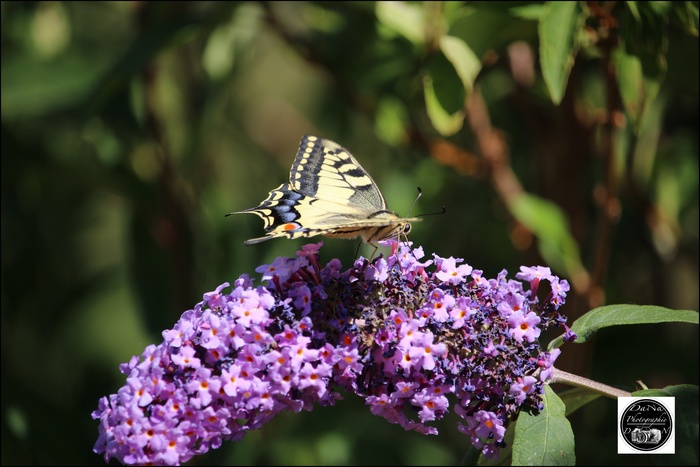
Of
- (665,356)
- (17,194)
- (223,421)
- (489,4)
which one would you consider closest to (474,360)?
(223,421)

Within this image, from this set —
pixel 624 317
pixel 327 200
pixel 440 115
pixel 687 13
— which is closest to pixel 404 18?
pixel 440 115

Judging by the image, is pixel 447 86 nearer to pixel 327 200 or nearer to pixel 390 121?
pixel 327 200

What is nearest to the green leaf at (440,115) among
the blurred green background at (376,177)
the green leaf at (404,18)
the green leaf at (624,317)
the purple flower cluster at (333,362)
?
the blurred green background at (376,177)

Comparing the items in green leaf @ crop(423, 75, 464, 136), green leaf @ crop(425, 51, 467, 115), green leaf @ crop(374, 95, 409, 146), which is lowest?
green leaf @ crop(423, 75, 464, 136)

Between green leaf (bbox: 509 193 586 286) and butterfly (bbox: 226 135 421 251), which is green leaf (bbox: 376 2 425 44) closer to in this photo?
butterfly (bbox: 226 135 421 251)

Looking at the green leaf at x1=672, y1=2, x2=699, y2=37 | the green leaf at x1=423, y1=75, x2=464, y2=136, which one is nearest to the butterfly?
the green leaf at x1=423, y1=75, x2=464, y2=136

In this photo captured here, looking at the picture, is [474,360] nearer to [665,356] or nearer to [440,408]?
[440,408]
